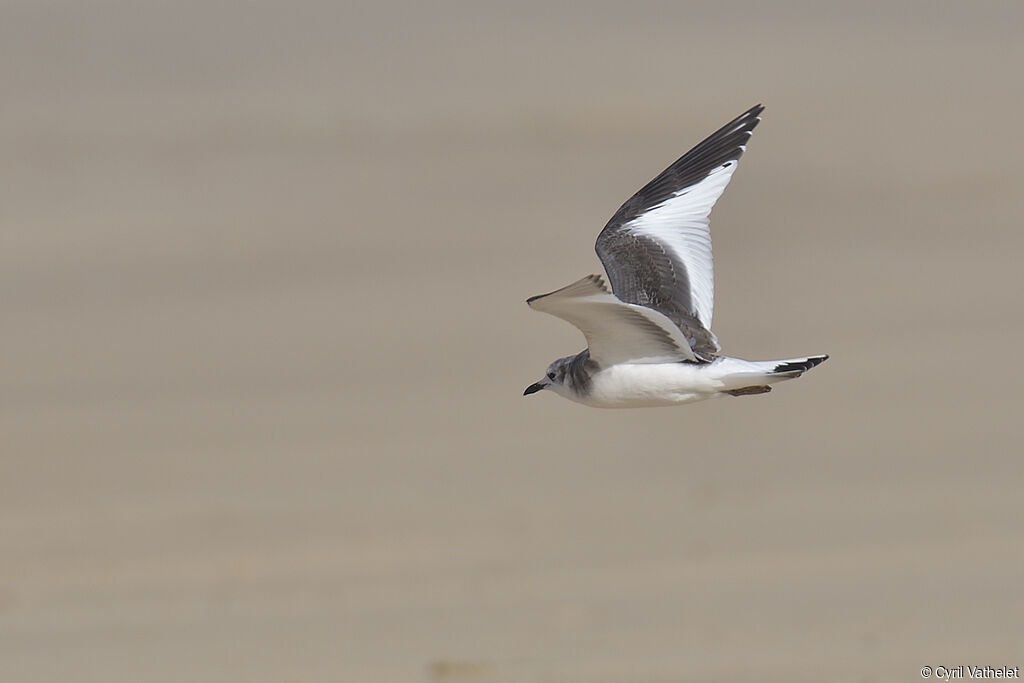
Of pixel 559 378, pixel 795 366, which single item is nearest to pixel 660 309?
pixel 559 378

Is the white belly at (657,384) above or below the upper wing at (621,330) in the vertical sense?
below

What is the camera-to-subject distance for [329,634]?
9.09m

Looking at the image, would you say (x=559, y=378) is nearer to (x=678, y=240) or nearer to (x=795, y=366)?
(x=678, y=240)

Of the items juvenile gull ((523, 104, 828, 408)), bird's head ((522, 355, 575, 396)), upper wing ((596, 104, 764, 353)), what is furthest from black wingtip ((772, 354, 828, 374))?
bird's head ((522, 355, 575, 396))

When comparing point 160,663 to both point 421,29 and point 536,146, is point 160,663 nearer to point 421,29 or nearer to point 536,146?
point 536,146

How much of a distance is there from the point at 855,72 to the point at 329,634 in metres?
14.1

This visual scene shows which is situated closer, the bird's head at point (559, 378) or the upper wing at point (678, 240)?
the bird's head at point (559, 378)

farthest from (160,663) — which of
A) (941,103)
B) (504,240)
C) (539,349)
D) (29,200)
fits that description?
(941,103)

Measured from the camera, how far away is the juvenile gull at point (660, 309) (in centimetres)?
646

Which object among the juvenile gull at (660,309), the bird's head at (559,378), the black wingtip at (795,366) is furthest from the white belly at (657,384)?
the bird's head at (559,378)

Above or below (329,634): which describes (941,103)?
above

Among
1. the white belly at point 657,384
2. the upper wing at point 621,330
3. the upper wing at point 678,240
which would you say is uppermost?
the upper wing at point 678,240

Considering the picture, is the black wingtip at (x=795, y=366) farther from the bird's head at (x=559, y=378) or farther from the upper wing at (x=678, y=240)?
the bird's head at (x=559, y=378)

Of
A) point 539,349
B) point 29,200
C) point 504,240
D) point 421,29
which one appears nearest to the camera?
point 539,349
